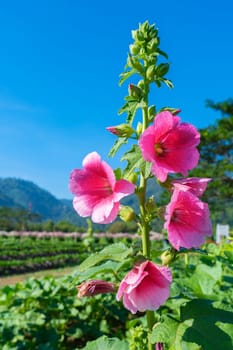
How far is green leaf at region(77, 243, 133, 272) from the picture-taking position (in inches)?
44.8

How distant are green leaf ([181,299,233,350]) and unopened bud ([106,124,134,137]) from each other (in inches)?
20.1

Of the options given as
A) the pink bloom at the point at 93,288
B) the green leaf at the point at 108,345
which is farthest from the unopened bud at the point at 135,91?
the green leaf at the point at 108,345

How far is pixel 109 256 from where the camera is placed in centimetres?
117

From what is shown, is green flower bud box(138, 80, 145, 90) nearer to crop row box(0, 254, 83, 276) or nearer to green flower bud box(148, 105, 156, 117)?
green flower bud box(148, 105, 156, 117)

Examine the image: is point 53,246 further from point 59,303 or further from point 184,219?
point 184,219

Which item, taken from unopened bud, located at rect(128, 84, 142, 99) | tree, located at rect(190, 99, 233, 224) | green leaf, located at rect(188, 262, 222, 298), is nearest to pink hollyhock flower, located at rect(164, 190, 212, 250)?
unopened bud, located at rect(128, 84, 142, 99)

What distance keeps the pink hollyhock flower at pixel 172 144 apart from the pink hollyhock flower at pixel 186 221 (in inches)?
3.4

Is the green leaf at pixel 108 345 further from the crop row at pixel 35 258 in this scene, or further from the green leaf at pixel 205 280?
the crop row at pixel 35 258

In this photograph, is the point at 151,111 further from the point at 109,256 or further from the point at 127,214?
the point at 109,256

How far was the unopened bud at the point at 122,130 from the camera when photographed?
4.09 feet

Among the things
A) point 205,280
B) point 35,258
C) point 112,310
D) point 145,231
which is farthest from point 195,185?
point 35,258

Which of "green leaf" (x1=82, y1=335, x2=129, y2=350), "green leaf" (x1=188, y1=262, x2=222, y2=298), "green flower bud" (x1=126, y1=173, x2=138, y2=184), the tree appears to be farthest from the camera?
the tree

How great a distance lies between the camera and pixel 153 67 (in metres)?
1.30

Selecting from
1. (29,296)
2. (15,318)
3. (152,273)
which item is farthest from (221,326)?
(29,296)
